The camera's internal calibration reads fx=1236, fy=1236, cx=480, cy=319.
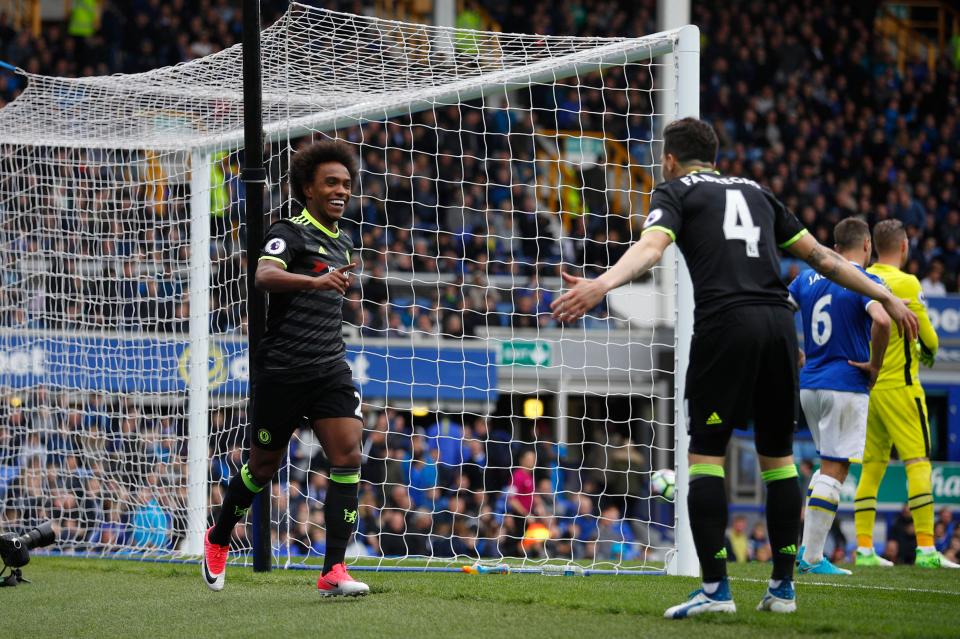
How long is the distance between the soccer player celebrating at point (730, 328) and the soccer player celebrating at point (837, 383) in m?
2.54

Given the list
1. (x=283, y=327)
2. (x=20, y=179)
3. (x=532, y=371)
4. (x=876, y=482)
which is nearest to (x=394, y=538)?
(x=532, y=371)

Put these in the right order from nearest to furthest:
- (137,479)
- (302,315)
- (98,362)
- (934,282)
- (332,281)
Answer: (332,281) < (302,315) < (137,479) < (98,362) < (934,282)

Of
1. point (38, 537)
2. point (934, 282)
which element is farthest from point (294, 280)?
point (934, 282)

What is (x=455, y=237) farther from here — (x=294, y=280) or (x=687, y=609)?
(x=687, y=609)

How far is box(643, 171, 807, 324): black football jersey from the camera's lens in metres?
5.00

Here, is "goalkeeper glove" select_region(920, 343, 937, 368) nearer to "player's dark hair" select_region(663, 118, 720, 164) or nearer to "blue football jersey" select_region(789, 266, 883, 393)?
"blue football jersey" select_region(789, 266, 883, 393)

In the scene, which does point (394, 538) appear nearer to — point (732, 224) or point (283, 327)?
point (283, 327)

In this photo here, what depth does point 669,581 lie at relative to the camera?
22.8ft

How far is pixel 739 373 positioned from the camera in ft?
16.1

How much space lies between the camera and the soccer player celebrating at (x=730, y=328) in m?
4.93

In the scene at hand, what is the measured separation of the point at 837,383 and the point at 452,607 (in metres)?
3.32

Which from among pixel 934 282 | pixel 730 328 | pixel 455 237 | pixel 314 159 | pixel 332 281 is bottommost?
pixel 730 328

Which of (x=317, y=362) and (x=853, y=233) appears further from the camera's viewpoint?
(x=853, y=233)

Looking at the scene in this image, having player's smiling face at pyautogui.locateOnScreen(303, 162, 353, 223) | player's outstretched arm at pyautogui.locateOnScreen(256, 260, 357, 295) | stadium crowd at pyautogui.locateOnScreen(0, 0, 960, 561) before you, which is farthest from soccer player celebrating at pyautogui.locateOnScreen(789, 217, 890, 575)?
player's outstretched arm at pyautogui.locateOnScreen(256, 260, 357, 295)
